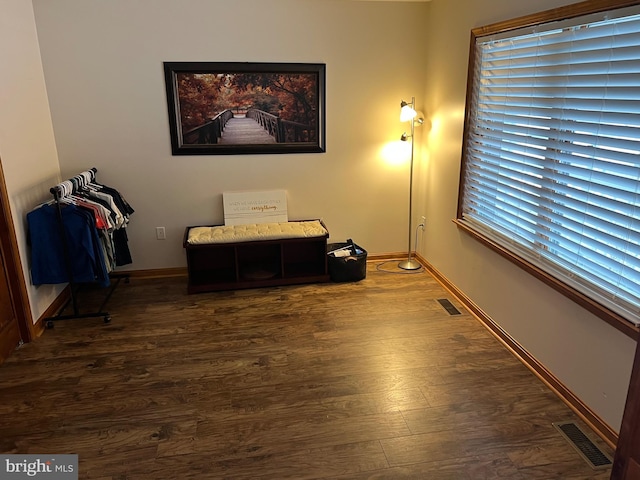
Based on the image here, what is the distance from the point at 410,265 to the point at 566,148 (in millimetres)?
2185

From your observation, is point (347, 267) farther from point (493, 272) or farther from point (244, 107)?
point (244, 107)

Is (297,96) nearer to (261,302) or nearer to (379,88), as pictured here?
(379,88)

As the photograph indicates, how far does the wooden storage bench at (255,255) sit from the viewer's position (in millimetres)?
3932

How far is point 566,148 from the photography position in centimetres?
243

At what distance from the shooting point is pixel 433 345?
3.10 meters

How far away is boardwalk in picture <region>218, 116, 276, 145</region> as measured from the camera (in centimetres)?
406

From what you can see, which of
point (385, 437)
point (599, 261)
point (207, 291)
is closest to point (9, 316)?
point (207, 291)

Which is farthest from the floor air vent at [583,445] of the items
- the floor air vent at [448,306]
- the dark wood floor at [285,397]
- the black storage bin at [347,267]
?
the black storage bin at [347,267]

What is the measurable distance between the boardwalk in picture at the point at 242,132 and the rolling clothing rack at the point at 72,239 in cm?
117

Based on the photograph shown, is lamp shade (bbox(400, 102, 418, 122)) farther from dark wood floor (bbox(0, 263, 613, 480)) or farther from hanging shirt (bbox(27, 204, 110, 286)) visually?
hanging shirt (bbox(27, 204, 110, 286))

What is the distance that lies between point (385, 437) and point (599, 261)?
135 cm

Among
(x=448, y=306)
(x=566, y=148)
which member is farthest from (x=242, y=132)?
(x=566, y=148)
